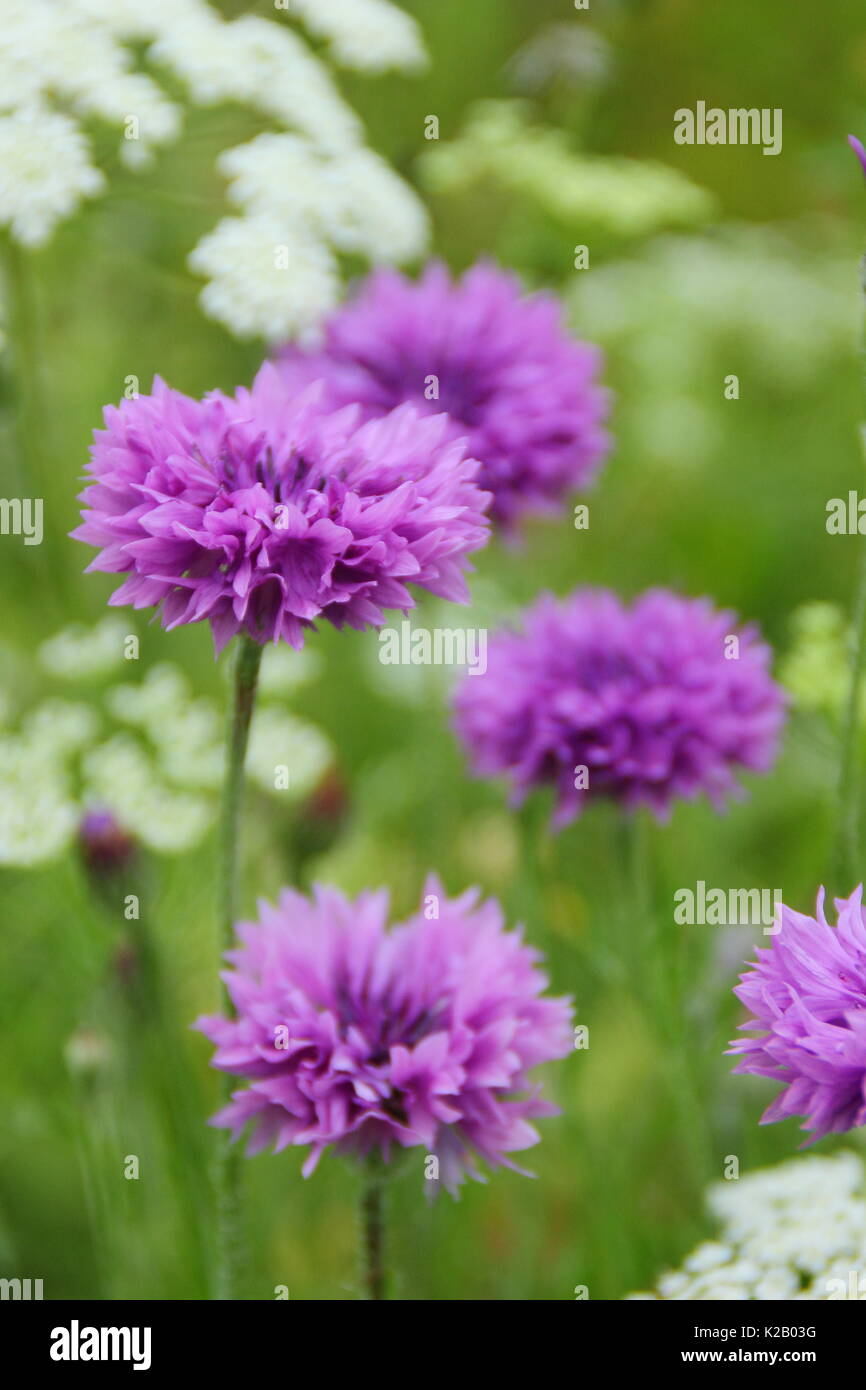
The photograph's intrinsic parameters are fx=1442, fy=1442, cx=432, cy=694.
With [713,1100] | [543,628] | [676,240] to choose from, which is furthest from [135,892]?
[676,240]

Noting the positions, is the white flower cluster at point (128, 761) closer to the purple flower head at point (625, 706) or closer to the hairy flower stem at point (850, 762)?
the purple flower head at point (625, 706)

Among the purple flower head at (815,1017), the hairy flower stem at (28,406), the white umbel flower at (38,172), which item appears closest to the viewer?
the purple flower head at (815,1017)

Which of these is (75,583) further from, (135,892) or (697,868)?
(697,868)

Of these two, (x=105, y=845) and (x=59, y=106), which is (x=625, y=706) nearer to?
(x=105, y=845)

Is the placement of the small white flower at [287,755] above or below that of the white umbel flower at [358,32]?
below

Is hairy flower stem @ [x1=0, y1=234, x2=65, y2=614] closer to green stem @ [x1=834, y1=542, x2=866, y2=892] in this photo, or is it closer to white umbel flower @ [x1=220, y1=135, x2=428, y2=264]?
white umbel flower @ [x1=220, y1=135, x2=428, y2=264]

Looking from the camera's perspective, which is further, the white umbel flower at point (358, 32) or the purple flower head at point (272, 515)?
the white umbel flower at point (358, 32)

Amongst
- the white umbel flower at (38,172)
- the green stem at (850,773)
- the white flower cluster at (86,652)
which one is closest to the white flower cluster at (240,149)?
the white umbel flower at (38,172)

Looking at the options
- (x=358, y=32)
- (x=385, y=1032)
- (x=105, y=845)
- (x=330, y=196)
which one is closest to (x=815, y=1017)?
(x=385, y=1032)
